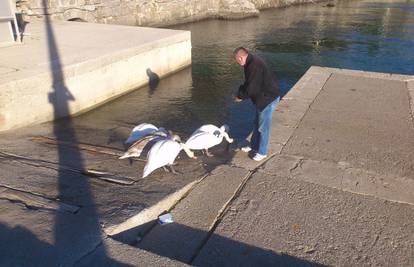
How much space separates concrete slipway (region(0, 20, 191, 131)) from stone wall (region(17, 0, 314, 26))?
233cm

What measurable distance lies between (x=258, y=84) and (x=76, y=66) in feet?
→ 17.0

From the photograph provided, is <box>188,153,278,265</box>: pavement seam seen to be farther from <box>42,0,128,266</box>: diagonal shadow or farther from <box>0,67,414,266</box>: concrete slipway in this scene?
<box>42,0,128,266</box>: diagonal shadow

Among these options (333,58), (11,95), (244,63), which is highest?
(244,63)

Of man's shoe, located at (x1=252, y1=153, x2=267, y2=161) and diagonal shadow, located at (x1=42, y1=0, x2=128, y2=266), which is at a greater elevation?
diagonal shadow, located at (x1=42, y1=0, x2=128, y2=266)

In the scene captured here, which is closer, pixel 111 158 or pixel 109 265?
pixel 109 265

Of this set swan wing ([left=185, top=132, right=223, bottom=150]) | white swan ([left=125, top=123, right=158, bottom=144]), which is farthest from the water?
swan wing ([left=185, top=132, right=223, bottom=150])

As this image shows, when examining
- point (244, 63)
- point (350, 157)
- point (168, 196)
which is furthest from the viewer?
point (350, 157)

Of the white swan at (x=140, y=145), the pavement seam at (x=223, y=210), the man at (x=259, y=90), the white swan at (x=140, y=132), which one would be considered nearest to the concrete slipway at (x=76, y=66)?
the white swan at (x=140, y=132)

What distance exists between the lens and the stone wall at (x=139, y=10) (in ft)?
52.4

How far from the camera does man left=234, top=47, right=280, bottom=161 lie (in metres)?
5.25

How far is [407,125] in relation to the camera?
7.13 meters

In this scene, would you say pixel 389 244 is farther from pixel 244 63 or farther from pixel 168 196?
pixel 244 63

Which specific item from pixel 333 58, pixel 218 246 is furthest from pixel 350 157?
pixel 333 58

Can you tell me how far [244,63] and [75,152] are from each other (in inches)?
120
